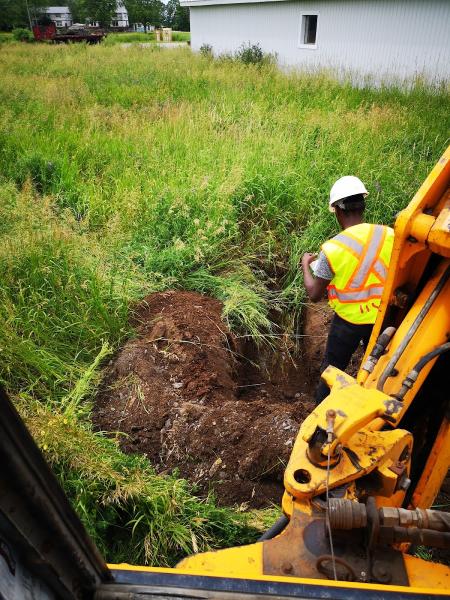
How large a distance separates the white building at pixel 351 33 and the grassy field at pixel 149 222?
3738 millimetres

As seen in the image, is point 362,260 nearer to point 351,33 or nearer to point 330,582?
point 330,582

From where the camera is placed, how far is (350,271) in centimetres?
292

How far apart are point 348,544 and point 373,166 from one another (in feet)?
17.6

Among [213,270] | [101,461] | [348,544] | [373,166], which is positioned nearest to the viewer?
[348,544]

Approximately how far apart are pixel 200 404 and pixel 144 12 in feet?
210

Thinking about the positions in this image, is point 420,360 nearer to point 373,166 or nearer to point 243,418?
point 243,418

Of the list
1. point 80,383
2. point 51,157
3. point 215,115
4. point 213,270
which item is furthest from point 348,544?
point 215,115

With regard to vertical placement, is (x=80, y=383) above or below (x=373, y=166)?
below

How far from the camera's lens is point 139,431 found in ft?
10.2

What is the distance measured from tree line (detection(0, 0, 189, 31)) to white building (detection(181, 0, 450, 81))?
2961cm

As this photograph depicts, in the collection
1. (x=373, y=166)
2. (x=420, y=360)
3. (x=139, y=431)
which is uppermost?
(x=420, y=360)

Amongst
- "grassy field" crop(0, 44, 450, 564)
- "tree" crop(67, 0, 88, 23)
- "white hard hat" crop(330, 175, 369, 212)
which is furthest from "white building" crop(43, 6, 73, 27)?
"white hard hat" crop(330, 175, 369, 212)

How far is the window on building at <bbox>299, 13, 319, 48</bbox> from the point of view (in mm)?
15883

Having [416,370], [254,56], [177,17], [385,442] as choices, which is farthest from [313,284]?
[177,17]
